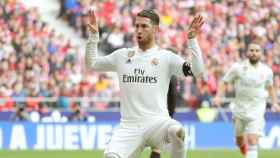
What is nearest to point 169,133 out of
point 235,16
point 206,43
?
point 206,43

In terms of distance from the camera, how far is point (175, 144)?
11.4 m

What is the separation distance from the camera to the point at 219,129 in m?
25.6

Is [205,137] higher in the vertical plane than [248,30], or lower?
lower

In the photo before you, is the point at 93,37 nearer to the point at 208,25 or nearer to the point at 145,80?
the point at 145,80

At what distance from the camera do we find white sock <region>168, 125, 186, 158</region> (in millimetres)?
11375

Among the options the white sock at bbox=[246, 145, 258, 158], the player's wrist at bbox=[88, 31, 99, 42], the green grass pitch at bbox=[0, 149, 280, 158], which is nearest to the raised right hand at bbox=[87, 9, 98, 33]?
the player's wrist at bbox=[88, 31, 99, 42]

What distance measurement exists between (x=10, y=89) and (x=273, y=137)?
6.94 m

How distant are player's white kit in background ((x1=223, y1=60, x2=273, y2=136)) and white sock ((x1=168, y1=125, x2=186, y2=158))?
6.87 metres

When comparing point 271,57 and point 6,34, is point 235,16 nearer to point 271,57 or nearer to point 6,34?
point 271,57

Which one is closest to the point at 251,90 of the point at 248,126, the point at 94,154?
the point at 248,126

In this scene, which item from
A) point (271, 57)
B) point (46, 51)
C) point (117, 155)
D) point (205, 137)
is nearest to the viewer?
point (117, 155)

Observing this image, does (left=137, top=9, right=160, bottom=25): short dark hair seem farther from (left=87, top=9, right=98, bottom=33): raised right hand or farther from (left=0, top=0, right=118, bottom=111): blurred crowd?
(left=0, top=0, right=118, bottom=111): blurred crowd

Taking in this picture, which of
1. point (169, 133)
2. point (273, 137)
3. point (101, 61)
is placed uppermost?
point (101, 61)

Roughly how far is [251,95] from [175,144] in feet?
23.3
